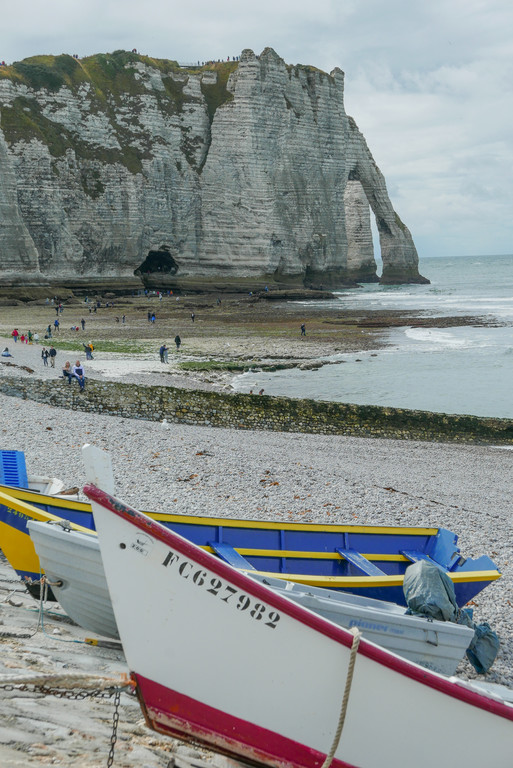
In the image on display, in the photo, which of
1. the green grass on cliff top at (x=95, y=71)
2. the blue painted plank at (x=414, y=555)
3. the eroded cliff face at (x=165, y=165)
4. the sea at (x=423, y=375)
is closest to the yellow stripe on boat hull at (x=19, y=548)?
the blue painted plank at (x=414, y=555)

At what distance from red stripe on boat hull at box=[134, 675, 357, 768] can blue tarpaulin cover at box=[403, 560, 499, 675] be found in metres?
2.34

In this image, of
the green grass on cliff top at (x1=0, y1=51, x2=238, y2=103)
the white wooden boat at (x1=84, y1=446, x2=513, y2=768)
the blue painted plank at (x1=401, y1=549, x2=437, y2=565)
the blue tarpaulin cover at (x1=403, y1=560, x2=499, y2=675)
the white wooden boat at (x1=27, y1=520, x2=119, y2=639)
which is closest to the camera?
the white wooden boat at (x1=84, y1=446, x2=513, y2=768)

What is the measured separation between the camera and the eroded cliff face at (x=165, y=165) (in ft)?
241

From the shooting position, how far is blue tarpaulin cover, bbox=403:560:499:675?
667 cm

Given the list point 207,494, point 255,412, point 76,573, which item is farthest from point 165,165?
point 76,573

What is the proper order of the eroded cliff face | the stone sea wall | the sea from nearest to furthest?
1. the stone sea wall
2. the sea
3. the eroded cliff face

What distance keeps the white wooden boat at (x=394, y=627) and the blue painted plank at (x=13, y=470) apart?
164 inches

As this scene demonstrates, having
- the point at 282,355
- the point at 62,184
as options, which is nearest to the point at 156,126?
the point at 62,184

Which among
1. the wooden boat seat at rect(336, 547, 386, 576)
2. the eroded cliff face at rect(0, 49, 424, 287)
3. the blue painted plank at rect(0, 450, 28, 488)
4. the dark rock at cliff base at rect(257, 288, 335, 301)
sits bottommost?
the wooden boat seat at rect(336, 547, 386, 576)

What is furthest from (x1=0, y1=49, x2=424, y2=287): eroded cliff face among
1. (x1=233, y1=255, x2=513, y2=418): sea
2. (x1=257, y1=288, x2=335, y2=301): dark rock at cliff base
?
(x1=233, y1=255, x2=513, y2=418): sea

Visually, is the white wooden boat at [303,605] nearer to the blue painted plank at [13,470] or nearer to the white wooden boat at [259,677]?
the white wooden boat at [259,677]

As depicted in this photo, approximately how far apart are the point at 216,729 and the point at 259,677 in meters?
0.55

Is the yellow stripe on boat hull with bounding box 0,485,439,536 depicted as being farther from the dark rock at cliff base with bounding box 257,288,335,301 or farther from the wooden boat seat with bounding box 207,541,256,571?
the dark rock at cliff base with bounding box 257,288,335,301

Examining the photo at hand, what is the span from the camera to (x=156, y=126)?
81.1 metres
